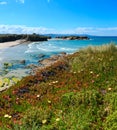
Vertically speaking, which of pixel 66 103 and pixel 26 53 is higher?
pixel 66 103

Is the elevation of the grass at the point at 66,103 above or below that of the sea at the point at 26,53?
above

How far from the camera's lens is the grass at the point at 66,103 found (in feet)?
24.0

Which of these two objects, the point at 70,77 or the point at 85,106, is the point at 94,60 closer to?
the point at 70,77

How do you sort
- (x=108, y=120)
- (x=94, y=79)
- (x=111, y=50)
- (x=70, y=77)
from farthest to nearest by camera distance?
(x=111, y=50) → (x=70, y=77) → (x=94, y=79) → (x=108, y=120)

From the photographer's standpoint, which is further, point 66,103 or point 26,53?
point 26,53

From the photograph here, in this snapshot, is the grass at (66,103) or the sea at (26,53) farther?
the sea at (26,53)

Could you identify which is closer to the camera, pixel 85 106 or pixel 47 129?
pixel 47 129

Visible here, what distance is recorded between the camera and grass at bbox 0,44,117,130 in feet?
24.0

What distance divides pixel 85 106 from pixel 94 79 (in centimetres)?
387

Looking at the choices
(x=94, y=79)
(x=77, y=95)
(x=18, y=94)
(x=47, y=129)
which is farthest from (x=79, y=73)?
(x=47, y=129)

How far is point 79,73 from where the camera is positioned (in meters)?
13.9

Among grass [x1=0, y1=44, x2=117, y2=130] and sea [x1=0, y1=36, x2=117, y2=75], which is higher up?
grass [x1=0, y1=44, x2=117, y2=130]

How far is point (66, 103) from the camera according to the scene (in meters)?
8.87

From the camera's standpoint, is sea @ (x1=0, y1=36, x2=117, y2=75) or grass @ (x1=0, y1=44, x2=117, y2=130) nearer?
grass @ (x1=0, y1=44, x2=117, y2=130)
